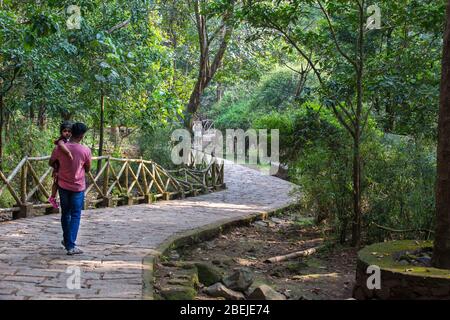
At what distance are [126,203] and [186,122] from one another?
21.5 ft

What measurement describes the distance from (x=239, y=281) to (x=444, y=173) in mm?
2367

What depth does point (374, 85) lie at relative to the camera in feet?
25.1

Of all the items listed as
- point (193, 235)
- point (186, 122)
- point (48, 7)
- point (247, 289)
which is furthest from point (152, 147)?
point (247, 289)

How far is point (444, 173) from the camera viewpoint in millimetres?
4930

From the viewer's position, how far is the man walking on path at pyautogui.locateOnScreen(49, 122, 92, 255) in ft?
18.6

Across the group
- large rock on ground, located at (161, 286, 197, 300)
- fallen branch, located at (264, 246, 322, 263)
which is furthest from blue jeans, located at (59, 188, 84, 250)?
fallen branch, located at (264, 246, 322, 263)

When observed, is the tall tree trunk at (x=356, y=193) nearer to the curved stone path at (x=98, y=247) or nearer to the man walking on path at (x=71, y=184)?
the curved stone path at (x=98, y=247)

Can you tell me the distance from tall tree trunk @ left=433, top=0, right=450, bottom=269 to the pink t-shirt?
3.81 metres

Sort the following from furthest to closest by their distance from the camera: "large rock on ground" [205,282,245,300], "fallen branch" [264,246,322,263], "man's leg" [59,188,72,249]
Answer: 1. "fallen branch" [264,246,322,263]
2. "man's leg" [59,188,72,249]
3. "large rock on ground" [205,282,245,300]

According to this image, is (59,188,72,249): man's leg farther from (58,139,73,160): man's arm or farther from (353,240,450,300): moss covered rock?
(353,240,450,300): moss covered rock

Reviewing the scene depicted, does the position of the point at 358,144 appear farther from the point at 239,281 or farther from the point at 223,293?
the point at 223,293

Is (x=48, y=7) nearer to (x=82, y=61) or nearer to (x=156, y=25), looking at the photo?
(x=82, y=61)

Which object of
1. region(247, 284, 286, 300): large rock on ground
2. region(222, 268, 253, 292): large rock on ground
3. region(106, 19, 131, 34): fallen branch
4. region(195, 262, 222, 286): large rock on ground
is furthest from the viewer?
region(106, 19, 131, 34): fallen branch

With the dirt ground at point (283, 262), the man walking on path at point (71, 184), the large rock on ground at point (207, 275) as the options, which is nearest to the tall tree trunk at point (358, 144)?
the dirt ground at point (283, 262)
